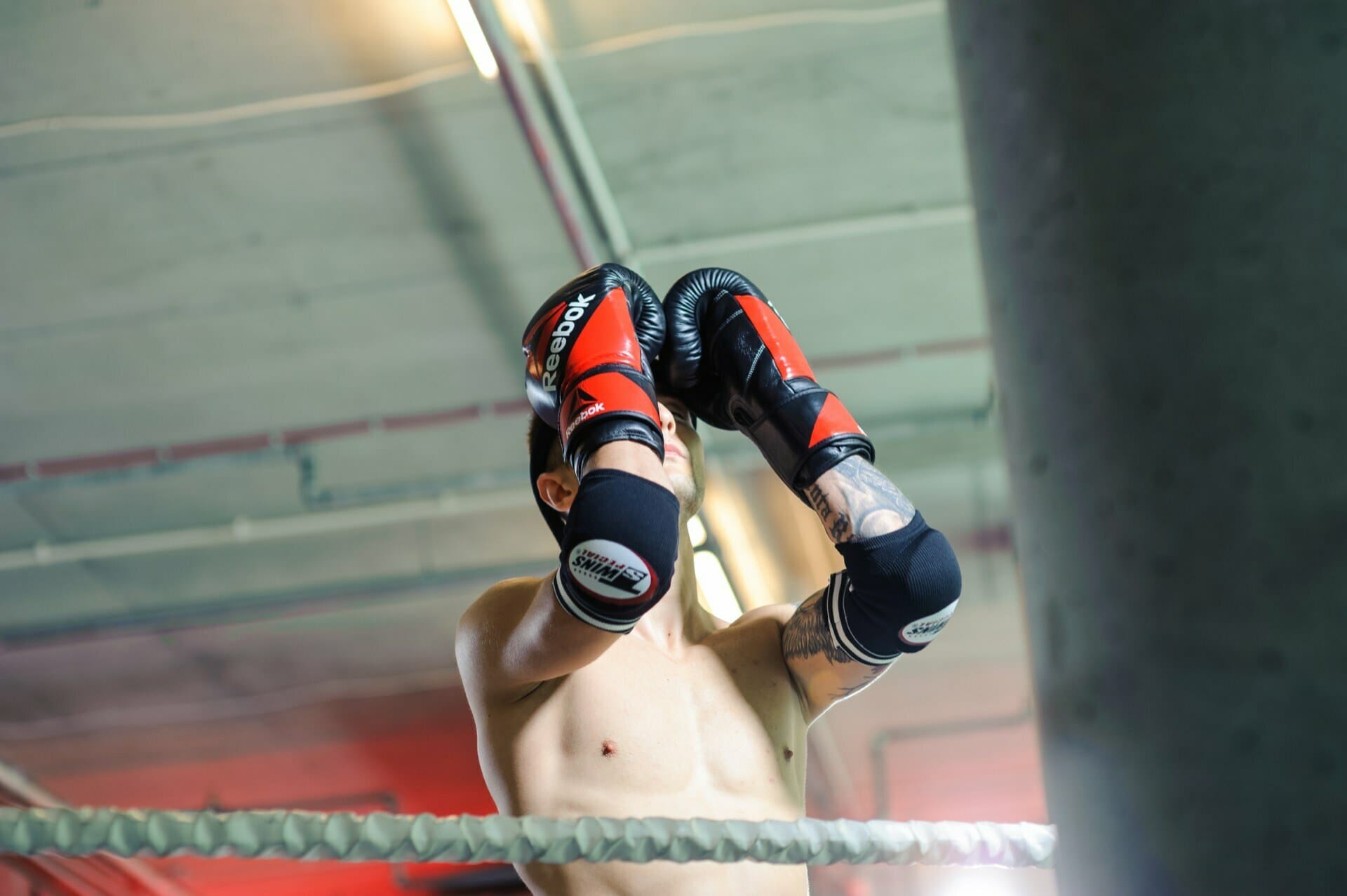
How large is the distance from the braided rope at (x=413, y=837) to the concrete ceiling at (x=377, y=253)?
2.61 m

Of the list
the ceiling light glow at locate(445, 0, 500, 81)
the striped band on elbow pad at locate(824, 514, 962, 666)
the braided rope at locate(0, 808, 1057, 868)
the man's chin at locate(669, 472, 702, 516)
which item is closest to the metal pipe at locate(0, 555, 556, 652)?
the ceiling light glow at locate(445, 0, 500, 81)

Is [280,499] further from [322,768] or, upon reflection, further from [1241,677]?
[1241,677]

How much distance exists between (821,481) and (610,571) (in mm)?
396

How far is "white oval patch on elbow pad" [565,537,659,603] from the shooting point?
50.7 inches

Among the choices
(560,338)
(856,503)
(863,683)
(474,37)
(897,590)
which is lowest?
(863,683)

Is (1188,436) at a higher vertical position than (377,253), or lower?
lower

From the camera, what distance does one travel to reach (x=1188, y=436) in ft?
1.66

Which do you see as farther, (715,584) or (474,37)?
(715,584)

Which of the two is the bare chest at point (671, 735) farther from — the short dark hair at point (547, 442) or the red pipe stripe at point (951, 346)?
the red pipe stripe at point (951, 346)

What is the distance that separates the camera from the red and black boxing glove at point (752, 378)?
1.61m

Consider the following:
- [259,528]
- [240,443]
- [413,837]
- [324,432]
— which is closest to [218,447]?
[240,443]

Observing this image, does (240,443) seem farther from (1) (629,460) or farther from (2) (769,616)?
(1) (629,460)

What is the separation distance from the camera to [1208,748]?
1.59 feet

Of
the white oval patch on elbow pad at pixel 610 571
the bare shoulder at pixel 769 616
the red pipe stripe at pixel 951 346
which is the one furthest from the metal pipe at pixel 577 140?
the white oval patch on elbow pad at pixel 610 571
